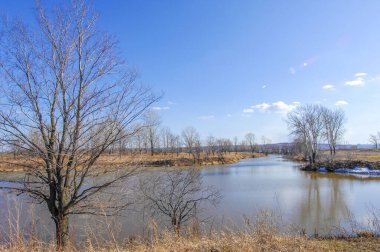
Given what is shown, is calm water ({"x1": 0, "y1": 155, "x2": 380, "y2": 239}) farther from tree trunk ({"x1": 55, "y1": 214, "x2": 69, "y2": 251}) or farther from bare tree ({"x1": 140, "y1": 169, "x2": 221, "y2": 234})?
tree trunk ({"x1": 55, "y1": 214, "x2": 69, "y2": 251})

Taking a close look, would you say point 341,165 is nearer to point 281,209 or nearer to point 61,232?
point 281,209

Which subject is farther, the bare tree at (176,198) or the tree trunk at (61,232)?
the bare tree at (176,198)

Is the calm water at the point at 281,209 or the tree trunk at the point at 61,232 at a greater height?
the tree trunk at the point at 61,232

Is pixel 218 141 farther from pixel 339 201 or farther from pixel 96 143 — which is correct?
pixel 96 143

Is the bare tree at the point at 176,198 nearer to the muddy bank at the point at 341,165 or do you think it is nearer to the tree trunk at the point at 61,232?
the tree trunk at the point at 61,232

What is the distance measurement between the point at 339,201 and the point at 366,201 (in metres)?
1.43

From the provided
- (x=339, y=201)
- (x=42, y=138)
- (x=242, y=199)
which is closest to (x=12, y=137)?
(x=42, y=138)

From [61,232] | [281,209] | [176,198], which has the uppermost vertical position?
[61,232]

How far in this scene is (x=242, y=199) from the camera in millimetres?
18125

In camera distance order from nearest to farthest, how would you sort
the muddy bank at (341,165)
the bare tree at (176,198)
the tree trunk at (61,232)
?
the tree trunk at (61,232)
the bare tree at (176,198)
the muddy bank at (341,165)

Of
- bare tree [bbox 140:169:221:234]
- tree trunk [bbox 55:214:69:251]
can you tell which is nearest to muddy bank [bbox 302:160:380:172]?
bare tree [bbox 140:169:221:234]

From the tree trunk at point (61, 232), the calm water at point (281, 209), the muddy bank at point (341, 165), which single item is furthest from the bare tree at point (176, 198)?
the muddy bank at point (341, 165)

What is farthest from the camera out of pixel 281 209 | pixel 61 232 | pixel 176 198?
pixel 281 209

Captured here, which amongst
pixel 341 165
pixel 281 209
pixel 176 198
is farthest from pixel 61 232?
pixel 341 165
